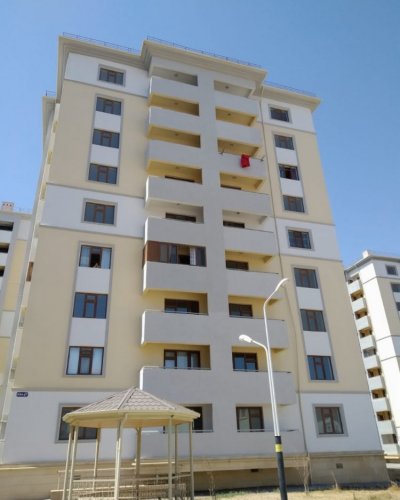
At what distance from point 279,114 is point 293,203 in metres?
8.70

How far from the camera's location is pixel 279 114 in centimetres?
3466

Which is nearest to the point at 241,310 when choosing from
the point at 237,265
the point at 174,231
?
the point at 237,265

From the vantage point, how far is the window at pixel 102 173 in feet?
86.9

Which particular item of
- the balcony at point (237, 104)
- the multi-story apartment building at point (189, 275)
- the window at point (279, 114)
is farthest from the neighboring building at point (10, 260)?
the window at point (279, 114)

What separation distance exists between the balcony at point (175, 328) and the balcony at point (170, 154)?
1034cm

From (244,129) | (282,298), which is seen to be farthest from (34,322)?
(244,129)

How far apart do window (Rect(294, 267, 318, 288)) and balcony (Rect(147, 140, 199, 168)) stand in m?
9.88

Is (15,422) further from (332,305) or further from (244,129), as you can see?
(244,129)

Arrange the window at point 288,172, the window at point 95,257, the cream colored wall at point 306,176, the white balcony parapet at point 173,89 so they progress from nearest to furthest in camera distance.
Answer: the window at point 95,257
the white balcony parapet at point 173,89
the cream colored wall at point 306,176
the window at point 288,172

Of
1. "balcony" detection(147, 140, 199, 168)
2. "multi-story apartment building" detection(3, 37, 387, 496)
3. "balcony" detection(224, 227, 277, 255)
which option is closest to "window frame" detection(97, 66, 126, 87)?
"multi-story apartment building" detection(3, 37, 387, 496)

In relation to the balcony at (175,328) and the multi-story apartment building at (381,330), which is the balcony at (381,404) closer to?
the multi-story apartment building at (381,330)

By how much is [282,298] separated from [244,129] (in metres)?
12.9

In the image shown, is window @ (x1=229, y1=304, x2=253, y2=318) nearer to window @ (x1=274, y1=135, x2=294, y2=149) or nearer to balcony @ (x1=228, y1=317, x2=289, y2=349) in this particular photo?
balcony @ (x1=228, y1=317, x2=289, y2=349)

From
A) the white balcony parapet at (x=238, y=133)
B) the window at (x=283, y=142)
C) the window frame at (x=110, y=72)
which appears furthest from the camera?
the window at (x=283, y=142)
